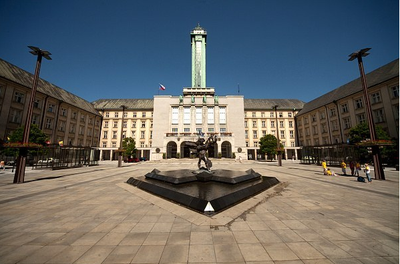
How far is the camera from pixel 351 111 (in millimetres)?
33750

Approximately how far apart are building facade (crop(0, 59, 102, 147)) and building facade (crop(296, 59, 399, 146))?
2156 inches

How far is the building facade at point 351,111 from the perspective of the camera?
2622 cm

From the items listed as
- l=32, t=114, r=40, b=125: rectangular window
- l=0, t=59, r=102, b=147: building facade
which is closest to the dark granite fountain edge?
l=0, t=59, r=102, b=147: building facade

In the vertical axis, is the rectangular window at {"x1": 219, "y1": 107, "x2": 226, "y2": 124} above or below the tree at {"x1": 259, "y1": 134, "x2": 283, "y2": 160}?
above

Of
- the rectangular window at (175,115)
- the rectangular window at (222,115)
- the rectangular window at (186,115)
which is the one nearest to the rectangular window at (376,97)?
the rectangular window at (222,115)

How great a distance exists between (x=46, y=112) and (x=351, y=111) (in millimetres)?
67475

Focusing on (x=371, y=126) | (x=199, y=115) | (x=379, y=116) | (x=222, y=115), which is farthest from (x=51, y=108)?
(x=379, y=116)

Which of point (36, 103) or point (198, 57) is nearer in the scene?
point (36, 103)

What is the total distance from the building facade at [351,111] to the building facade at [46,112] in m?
54.8

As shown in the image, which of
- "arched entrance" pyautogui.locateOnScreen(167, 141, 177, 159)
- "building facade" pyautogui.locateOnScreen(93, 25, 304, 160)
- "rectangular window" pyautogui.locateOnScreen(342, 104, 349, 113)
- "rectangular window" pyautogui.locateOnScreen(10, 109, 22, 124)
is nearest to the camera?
"rectangular window" pyautogui.locateOnScreen(10, 109, 22, 124)

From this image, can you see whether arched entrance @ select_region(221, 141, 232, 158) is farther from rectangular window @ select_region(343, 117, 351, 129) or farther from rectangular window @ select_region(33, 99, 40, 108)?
rectangular window @ select_region(33, 99, 40, 108)

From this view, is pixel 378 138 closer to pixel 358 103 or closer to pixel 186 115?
pixel 358 103

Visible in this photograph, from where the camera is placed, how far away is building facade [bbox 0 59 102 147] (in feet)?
86.4

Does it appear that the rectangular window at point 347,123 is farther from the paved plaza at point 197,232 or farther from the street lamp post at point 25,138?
the street lamp post at point 25,138
